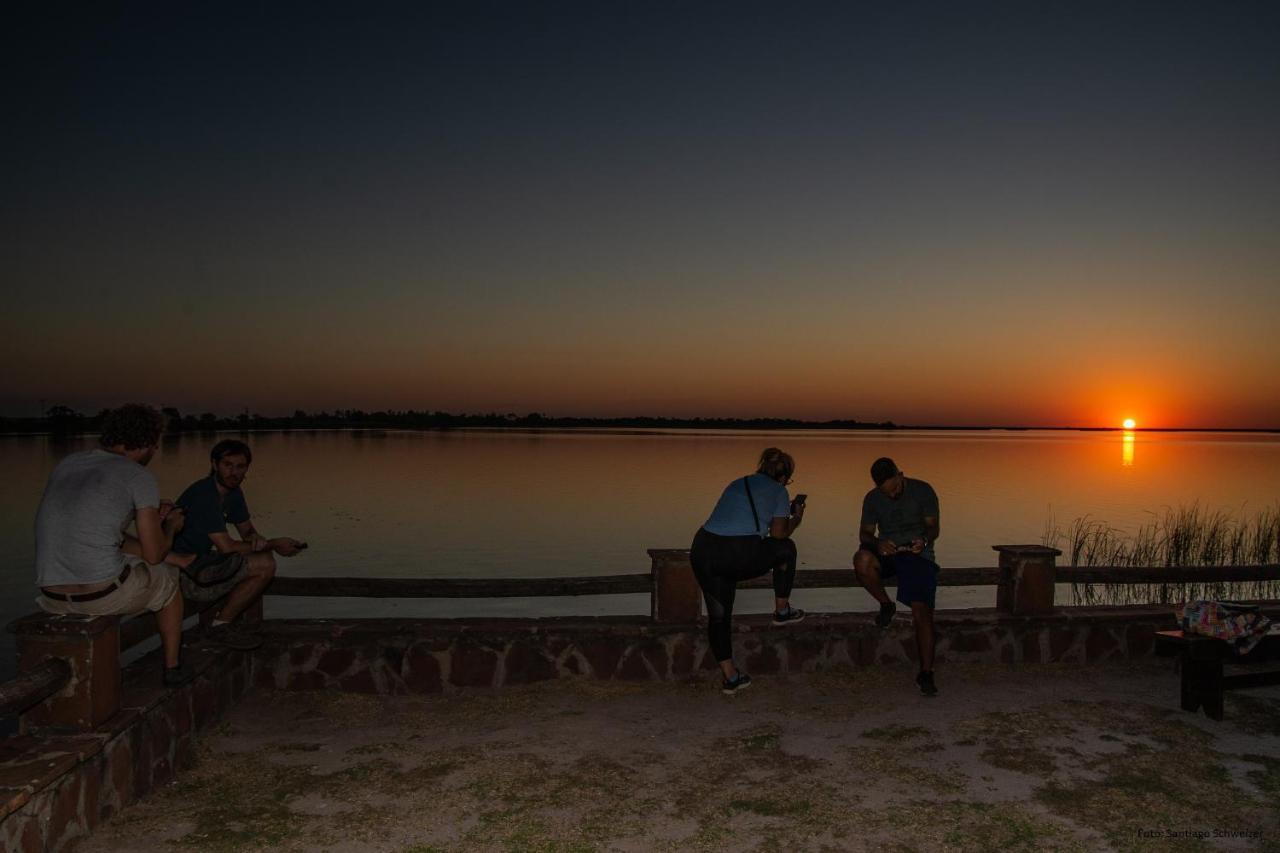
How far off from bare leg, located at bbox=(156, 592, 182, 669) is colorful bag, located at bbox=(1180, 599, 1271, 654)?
7290 mm

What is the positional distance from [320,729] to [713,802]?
3048 millimetres

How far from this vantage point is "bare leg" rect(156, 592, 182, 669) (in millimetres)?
5441

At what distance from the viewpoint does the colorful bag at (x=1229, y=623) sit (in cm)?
640

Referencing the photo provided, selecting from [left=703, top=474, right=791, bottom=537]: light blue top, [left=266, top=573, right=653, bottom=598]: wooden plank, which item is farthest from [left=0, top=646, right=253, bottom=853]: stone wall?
[left=703, top=474, right=791, bottom=537]: light blue top

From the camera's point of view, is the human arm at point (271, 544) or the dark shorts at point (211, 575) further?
the human arm at point (271, 544)

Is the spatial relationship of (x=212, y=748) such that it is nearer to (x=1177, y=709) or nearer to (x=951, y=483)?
(x=1177, y=709)

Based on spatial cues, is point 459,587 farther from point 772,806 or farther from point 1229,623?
point 1229,623

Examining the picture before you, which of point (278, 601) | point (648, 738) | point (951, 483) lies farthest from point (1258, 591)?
point (951, 483)

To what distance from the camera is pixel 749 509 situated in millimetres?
6645

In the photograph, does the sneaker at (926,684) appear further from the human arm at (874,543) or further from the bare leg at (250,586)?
the bare leg at (250,586)

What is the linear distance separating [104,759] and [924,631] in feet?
19.1

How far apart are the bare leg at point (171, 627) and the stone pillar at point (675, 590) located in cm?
364

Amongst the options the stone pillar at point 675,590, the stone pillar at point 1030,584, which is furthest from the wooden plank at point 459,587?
the stone pillar at point 1030,584

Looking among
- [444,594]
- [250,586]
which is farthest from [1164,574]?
[250,586]
